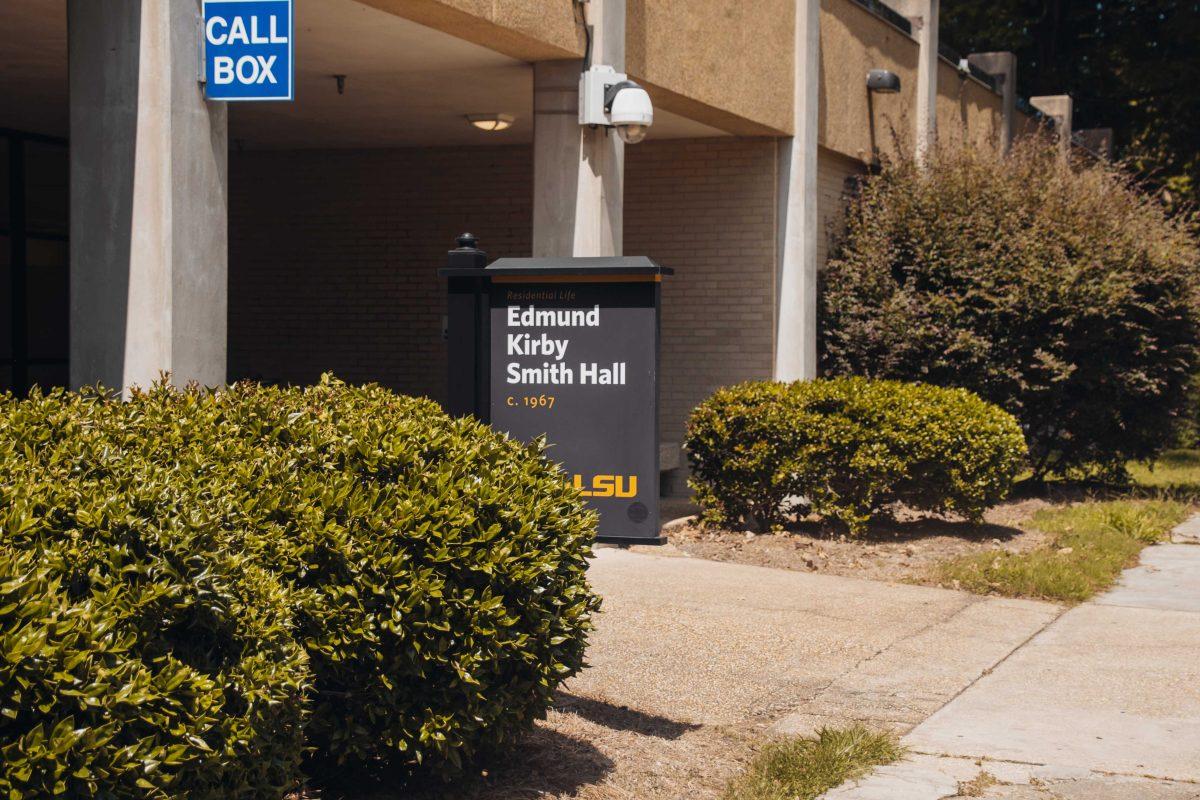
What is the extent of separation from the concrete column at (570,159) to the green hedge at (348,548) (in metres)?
5.89

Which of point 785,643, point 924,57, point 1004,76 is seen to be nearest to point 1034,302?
point 924,57

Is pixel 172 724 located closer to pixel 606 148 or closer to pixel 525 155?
pixel 606 148

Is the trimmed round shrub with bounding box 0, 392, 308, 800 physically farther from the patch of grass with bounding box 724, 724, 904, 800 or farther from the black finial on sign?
the black finial on sign

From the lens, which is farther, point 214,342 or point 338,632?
point 214,342

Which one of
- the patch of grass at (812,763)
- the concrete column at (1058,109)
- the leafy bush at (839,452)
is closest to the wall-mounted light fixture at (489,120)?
the leafy bush at (839,452)

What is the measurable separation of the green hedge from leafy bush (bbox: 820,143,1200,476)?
1044cm

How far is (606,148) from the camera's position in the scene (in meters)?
11.3

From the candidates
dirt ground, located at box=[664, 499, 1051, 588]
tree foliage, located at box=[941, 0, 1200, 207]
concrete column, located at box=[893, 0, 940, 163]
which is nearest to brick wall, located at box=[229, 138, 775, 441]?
dirt ground, located at box=[664, 499, 1051, 588]

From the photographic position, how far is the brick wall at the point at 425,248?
50.1 ft

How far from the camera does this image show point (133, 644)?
11.0 ft

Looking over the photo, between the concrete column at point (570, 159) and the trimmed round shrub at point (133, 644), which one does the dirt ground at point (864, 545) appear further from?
the trimmed round shrub at point (133, 644)

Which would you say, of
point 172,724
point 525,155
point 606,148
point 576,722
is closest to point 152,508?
point 172,724

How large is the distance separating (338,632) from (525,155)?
474 inches

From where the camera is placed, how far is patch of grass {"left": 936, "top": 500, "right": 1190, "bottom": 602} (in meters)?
9.82
